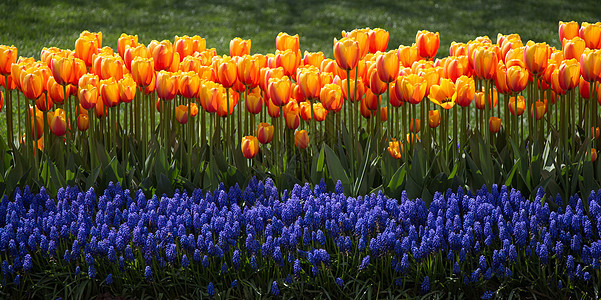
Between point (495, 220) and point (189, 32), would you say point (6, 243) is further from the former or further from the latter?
point (189, 32)

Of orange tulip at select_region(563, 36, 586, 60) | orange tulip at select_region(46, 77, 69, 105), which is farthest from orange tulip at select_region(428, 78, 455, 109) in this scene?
orange tulip at select_region(46, 77, 69, 105)

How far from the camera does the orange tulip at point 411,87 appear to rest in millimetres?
3141

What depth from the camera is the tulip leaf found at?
3.14 metres

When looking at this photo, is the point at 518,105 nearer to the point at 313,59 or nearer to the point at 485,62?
the point at 485,62

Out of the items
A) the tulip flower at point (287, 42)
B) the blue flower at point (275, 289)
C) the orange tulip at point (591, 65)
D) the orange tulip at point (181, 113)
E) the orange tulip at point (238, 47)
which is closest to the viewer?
the blue flower at point (275, 289)

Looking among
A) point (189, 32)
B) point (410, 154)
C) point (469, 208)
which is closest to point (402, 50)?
point (410, 154)

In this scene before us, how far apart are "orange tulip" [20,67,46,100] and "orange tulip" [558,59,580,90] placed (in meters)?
2.40

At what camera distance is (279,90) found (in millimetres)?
3189

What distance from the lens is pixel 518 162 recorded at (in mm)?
3098

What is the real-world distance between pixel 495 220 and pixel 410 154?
2.77ft

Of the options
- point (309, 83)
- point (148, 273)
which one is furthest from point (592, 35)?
point (148, 273)

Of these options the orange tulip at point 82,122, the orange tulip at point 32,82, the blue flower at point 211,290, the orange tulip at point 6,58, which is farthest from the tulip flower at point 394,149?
the orange tulip at point 6,58

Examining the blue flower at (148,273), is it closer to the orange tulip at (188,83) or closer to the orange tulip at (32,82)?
the orange tulip at (188,83)

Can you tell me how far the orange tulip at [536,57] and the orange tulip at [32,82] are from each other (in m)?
2.24
